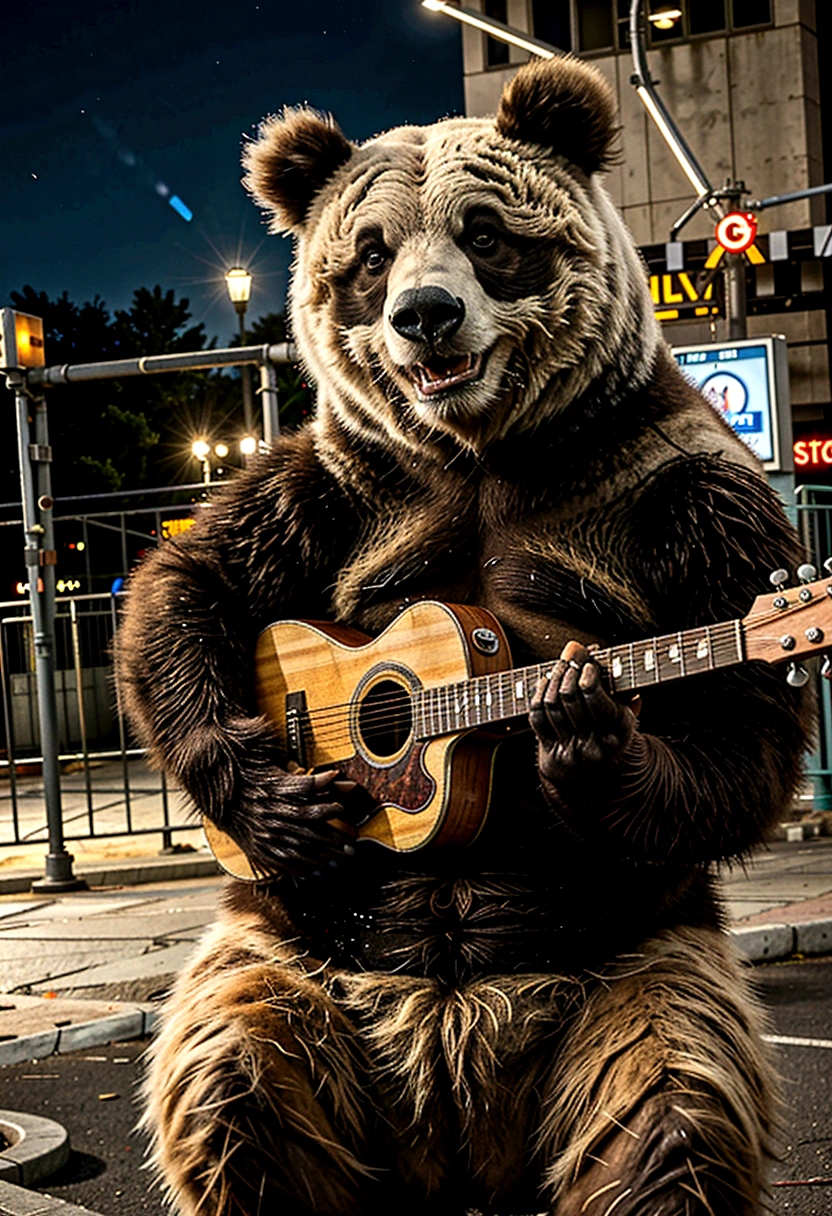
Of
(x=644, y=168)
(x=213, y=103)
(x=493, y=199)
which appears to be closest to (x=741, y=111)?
(x=644, y=168)

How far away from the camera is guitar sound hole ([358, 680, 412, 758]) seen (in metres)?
2.37

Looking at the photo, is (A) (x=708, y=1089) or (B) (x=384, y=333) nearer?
(A) (x=708, y=1089)

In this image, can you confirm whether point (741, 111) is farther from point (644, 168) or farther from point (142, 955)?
point (142, 955)

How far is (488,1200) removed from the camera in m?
2.29

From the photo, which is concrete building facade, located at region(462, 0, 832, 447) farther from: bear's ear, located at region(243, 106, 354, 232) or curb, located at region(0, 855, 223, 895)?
bear's ear, located at region(243, 106, 354, 232)

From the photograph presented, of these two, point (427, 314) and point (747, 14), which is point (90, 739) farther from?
point (747, 14)

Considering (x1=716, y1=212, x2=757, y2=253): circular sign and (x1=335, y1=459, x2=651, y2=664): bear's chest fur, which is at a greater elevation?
(x1=716, y1=212, x2=757, y2=253): circular sign

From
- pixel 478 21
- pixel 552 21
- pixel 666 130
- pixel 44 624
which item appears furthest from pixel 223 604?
pixel 552 21

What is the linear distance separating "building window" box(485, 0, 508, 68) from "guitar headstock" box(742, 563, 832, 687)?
2283 centimetres

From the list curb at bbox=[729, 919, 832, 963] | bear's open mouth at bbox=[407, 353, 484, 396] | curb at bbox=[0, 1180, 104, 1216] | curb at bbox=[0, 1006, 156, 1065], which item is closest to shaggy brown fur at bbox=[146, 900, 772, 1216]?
bear's open mouth at bbox=[407, 353, 484, 396]

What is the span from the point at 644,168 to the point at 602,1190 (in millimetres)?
22101

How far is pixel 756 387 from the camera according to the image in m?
10.7

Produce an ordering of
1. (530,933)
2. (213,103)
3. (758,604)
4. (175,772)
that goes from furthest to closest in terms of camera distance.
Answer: (213,103) → (175,772) → (530,933) → (758,604)

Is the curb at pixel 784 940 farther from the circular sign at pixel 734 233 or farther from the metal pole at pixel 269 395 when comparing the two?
the circular sign at pixel 734 233
